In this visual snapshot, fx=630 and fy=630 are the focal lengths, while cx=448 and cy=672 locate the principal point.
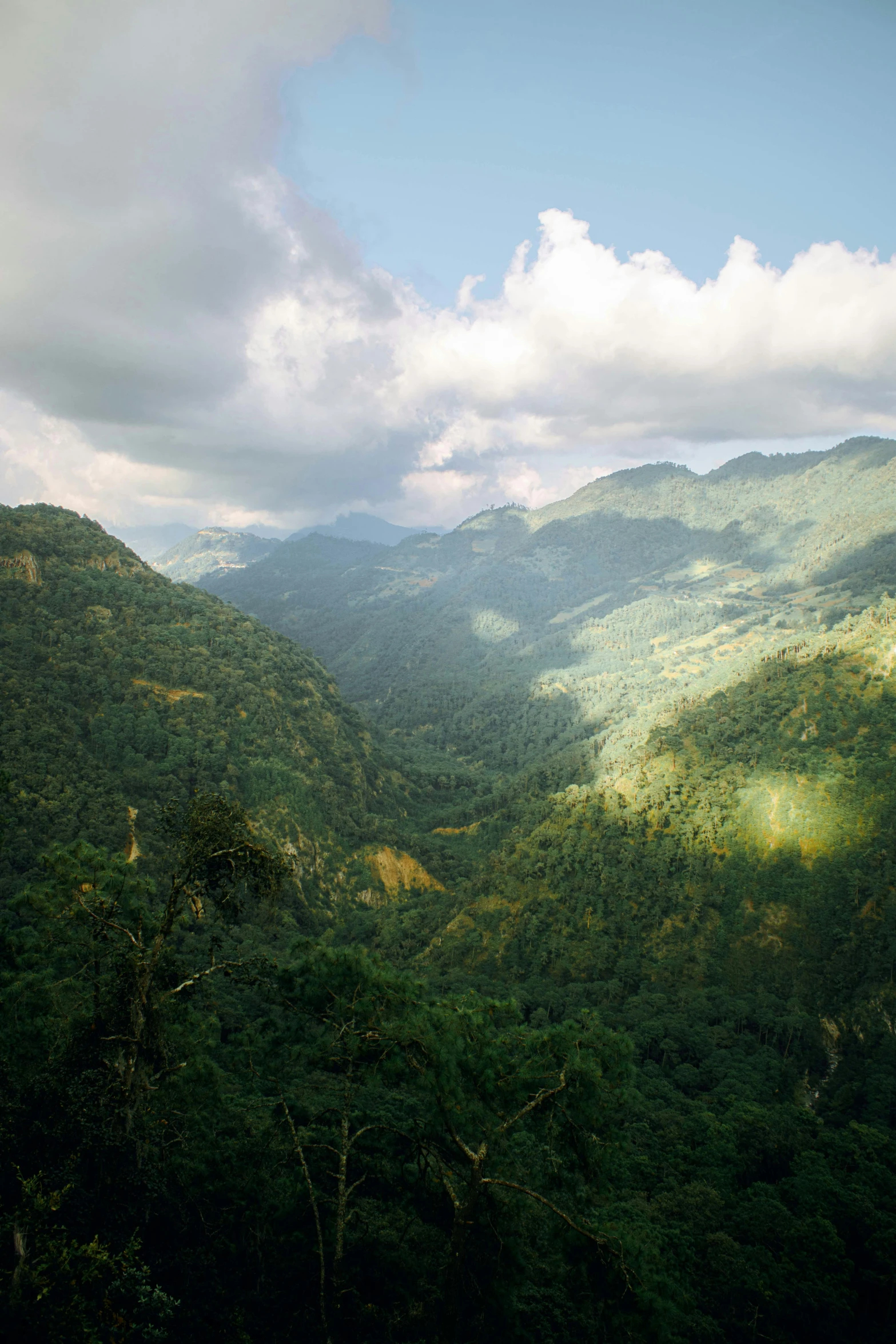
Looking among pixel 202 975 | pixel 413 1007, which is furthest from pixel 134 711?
pixel 202 975

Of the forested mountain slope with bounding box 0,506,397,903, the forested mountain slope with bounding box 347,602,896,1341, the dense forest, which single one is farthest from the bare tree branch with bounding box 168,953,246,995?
the forested mountain slope with bounding box 0,506,397,903

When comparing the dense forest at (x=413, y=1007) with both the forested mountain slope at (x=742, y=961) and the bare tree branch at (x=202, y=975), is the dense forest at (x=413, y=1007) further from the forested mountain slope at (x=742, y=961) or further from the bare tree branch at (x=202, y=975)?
the forested mountain slope at (x=742, y=961)

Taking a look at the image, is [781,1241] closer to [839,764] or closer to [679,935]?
[679,935]

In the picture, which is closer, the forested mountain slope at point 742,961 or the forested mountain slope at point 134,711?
the forested mountain slope at point 742,961

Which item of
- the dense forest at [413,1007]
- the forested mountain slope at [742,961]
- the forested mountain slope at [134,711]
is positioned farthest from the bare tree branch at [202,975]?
the forested mountain slope at [134,711]

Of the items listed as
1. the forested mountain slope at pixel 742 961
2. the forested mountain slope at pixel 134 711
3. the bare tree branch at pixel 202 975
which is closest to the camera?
the bare tree branch at pixel 202 975

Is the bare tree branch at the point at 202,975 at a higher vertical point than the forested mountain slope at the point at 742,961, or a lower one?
higher

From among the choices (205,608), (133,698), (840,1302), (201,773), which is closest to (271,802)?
(201,773)
